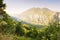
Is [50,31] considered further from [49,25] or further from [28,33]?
[28,33]

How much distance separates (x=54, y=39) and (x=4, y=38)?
31.8ft

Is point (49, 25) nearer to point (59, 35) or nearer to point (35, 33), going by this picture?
point (35, 33)

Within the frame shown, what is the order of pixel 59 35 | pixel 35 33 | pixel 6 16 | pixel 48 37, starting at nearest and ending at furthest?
pixel 59 35 → pixel 48 37 → pixel 35 33 → pixel 6 16

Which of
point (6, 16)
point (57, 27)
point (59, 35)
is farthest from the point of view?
point (6, 16)

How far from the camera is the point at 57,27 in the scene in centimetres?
1752

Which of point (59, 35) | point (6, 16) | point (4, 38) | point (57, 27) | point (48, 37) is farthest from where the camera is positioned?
point (6, 16)

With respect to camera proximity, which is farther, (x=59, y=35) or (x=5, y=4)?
(x=5, y=4)

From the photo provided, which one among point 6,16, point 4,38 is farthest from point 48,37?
point 4,38

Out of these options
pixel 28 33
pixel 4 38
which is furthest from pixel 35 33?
pixel 4 38

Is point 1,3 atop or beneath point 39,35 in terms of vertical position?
atop

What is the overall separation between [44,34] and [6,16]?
6375 mm

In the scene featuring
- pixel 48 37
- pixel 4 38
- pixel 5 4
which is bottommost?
pixel 48 37

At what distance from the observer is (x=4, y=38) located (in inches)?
204

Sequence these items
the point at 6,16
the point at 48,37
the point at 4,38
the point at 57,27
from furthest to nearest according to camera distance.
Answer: the point at 6,16
the point at 57,27
the point at 48,37
the point at 4,38
